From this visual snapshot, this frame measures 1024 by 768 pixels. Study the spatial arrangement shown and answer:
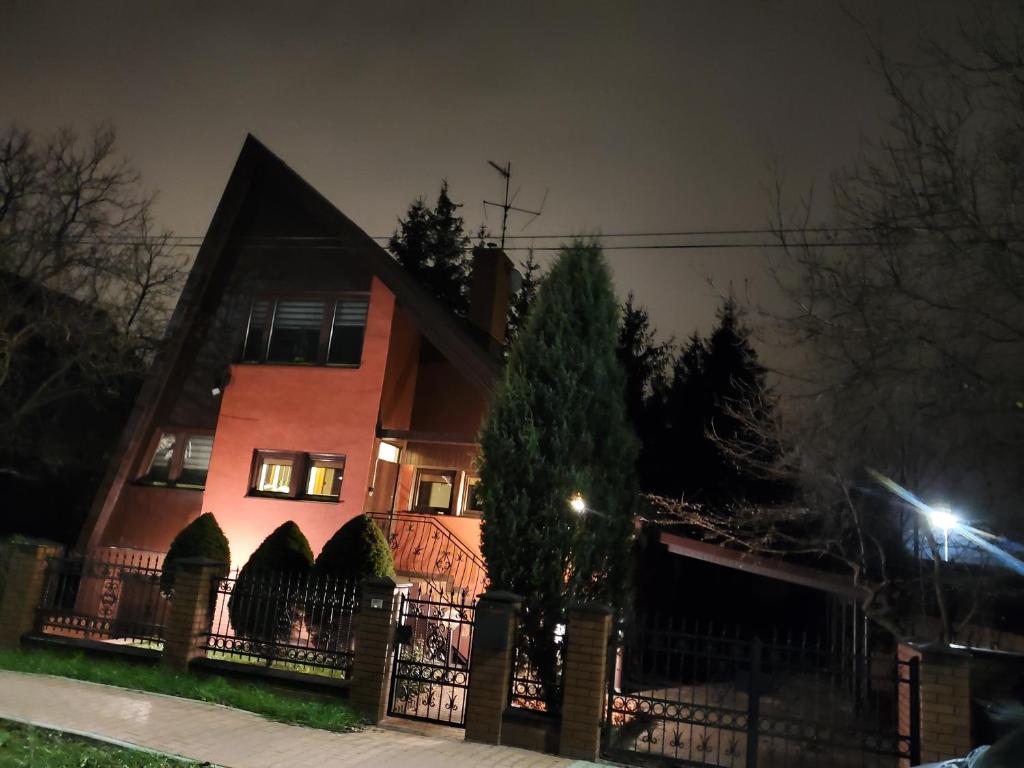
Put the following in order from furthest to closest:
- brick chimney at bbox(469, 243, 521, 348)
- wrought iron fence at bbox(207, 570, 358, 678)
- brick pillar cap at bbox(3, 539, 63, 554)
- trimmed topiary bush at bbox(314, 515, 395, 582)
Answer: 1. brick chimney at bbox(469, 243, 521, 348)
2. trimmed topiary bush at bbox(314, 515, 395, 582)
3. brick pillar cap at bbox(3, 539, 63, 554)
4. wrought iron fence at bbox(207, 570, 358, 678)

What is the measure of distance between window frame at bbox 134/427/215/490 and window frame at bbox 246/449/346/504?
1.09 m

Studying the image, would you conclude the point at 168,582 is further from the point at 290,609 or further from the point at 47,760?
the point at 47,760

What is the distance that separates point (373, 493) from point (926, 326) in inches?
355

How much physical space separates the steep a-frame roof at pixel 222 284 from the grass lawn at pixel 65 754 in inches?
297

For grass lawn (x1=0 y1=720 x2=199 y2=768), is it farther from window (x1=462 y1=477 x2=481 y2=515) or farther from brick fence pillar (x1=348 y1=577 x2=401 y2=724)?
window (x1=462 y1=477 x2=481 y2=515)

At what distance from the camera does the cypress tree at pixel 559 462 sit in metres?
8.88

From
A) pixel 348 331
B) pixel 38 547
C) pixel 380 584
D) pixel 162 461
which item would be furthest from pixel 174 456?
pixel 380 584

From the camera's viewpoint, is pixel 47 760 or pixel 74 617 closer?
pixel 47 760

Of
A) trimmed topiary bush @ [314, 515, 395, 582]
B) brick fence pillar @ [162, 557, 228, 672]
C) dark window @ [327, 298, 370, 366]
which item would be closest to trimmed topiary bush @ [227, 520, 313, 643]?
brick fence pillar @ [162, 557, 228, 672]

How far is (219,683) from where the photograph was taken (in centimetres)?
872

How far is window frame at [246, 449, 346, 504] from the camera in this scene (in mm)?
13820

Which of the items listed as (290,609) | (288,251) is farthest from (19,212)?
(290,609)

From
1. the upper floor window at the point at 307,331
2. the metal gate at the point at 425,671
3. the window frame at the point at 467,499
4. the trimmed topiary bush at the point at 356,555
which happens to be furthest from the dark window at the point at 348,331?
the metal gate at the point at 425,671

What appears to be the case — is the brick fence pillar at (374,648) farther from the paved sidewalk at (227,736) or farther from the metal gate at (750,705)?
the metal gate at (750,705)
